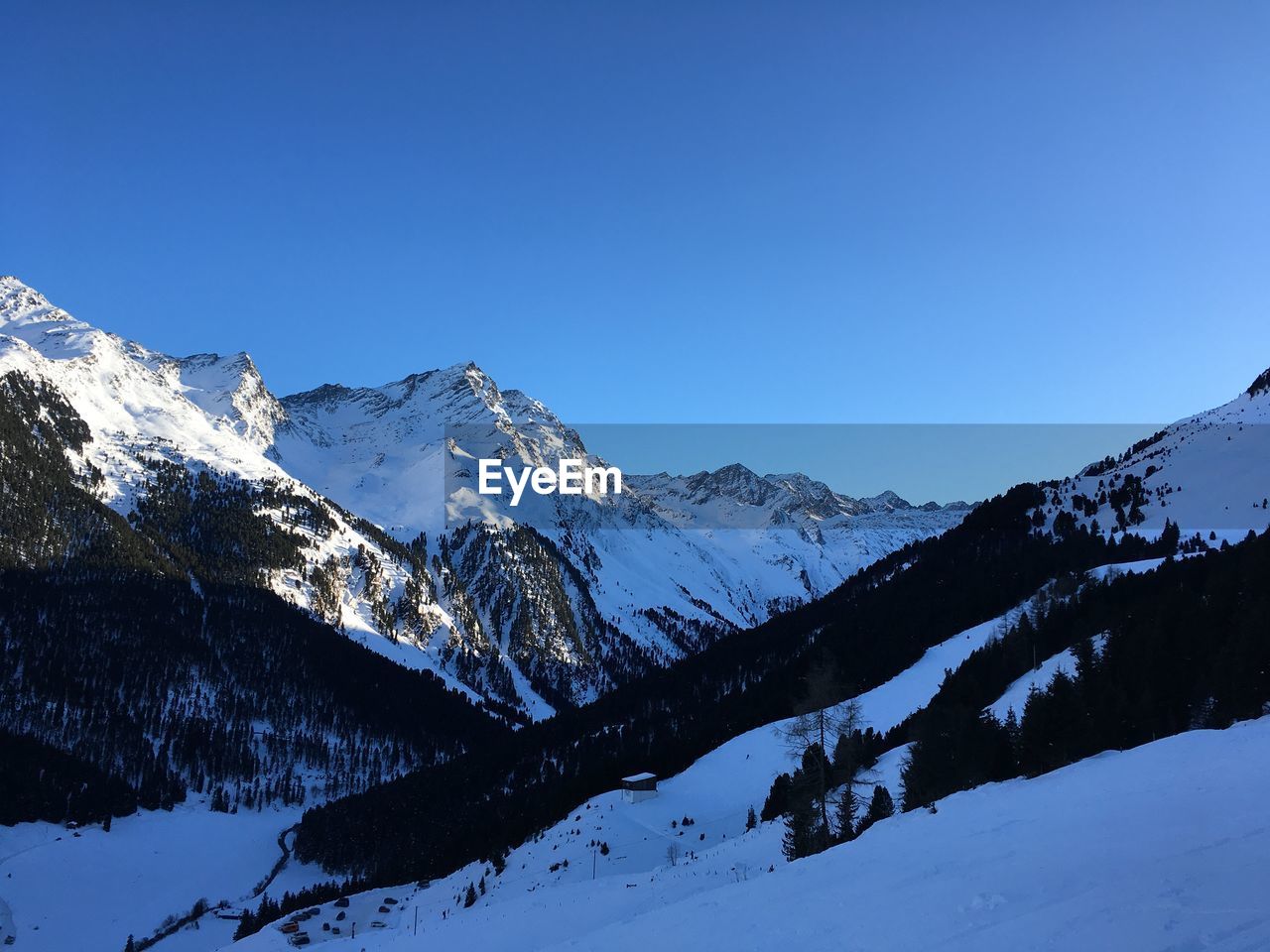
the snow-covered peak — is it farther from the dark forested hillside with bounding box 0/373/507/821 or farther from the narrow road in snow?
the narrow road in snow

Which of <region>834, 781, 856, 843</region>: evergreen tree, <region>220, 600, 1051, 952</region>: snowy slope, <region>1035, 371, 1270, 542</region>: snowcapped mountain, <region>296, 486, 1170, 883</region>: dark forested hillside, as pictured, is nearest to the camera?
<region>834, 781, 856, 843</region>: evergreen tree

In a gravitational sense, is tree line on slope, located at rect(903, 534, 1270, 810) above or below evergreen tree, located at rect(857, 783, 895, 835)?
above

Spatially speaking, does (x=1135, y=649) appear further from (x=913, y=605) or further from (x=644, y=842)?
(x=913, y=605)

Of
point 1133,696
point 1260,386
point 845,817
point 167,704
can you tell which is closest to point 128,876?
point 167,704

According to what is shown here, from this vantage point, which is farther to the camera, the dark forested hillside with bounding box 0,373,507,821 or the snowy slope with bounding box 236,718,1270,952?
the dark forested hillside with bounding box 0,373,507,821

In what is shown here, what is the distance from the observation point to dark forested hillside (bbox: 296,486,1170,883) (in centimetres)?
10338

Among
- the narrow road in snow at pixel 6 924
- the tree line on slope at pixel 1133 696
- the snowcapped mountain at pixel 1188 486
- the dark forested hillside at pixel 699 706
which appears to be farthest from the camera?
the snowcapped mountain at pixel 1188 486

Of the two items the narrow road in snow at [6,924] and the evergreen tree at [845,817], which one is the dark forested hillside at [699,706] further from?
the evergreen tree at [845,817]

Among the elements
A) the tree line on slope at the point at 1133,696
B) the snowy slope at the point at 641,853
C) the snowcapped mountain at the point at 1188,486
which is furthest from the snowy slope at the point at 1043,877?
the snowcapped mountain at the point at 1188,486

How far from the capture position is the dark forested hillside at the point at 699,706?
103375 millimetres

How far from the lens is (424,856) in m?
106

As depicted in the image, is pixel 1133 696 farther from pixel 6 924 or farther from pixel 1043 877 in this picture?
pixel 6 924

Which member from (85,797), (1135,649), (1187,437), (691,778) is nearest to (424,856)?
(691,778)

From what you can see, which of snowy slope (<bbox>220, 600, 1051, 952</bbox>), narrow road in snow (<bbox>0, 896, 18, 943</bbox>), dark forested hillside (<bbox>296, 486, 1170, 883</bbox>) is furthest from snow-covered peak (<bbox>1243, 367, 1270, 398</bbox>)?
narrow road in snow (<bbox>0, 896, 18, 943</bbox>)
